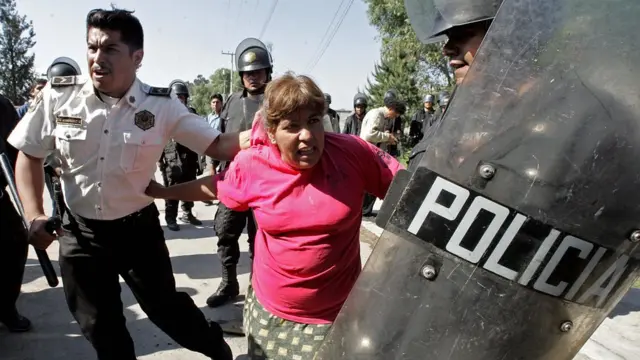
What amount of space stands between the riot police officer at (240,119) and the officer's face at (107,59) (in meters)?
1.52

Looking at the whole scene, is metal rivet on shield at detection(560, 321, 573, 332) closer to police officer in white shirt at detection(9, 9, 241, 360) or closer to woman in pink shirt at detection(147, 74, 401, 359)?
woman in pink shirt at detection(147, 74, 401, 359)

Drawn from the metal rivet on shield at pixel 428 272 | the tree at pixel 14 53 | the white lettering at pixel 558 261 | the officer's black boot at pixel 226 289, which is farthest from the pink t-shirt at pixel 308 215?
the tree at pixel 14 53

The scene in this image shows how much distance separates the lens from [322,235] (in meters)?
1.57

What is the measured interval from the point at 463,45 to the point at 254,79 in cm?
249

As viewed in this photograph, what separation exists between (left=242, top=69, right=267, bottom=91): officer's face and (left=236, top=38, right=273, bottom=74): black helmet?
0.12 feet

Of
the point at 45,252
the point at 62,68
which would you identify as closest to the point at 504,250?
the point at 45,252

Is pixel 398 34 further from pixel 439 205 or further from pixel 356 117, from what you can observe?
pixel 439 205

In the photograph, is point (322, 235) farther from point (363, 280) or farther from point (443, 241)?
point (443, 241)

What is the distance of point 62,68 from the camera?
5.39 meters

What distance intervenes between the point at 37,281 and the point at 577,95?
459 cm

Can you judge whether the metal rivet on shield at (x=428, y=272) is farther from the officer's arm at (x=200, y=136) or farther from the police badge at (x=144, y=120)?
the police badge at (x=144, y=120)

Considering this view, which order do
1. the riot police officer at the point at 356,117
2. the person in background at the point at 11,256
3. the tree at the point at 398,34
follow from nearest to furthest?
the person in background at the point at 11,256, the riot police officer at the point at 356,117, the tree at the point at 398,34

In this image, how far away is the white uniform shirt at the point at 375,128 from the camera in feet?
21.3

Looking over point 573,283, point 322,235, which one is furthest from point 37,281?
point 573,283
